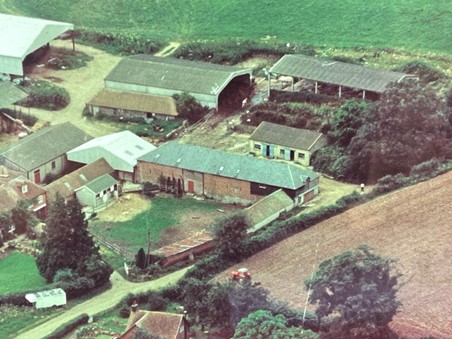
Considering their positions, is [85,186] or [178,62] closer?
[85,186]

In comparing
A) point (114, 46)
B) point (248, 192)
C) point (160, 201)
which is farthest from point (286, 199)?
point (114, 46)

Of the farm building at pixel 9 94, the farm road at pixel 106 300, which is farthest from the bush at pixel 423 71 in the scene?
the farm road at pixel 106 300

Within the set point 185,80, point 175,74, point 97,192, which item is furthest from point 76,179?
point 175,74

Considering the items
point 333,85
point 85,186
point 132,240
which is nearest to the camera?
point 132,240

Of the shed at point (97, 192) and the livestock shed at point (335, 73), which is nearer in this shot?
the shed at point (97, 192)

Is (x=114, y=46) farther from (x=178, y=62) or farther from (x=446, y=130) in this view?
(x=446, y=130)

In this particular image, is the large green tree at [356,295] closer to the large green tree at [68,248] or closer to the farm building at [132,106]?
the large green tree at [68,248]

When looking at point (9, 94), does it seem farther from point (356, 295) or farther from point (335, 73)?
point (356, 295)

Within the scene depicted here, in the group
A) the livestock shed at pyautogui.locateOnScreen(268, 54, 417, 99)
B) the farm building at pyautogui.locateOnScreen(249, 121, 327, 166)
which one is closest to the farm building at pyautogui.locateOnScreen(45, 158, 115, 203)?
the farm building at pyautogui.locateOnScreen(249, 121, 327, 166)
